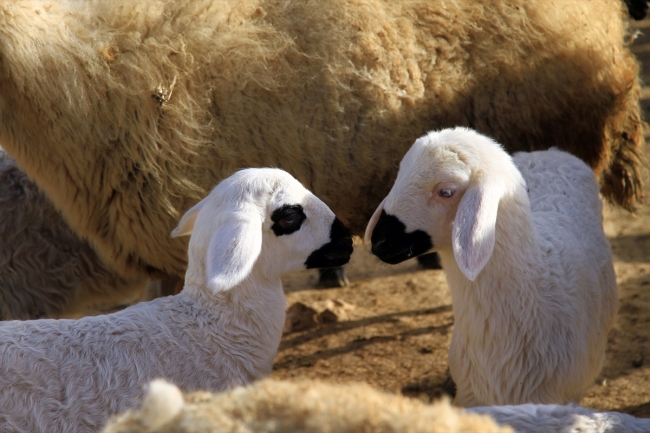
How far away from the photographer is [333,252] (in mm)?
3477

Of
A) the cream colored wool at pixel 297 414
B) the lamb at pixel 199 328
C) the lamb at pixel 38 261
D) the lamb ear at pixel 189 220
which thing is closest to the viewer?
the cream colored wool at pixel 297 414

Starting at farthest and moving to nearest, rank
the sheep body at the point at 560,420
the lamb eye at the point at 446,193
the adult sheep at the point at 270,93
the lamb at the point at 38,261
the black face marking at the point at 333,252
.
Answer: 1. the lamb at the point at 38,261
2. the adult sheep at the point at 270,93
3. the black face marking at the point at 333,252
4. the lamb eye at the point at 446,193
5. the sheep body at the point at 560,420

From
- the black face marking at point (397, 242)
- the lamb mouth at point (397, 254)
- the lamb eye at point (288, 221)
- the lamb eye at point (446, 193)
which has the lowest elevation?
the lamb mouth at point (397, 254)

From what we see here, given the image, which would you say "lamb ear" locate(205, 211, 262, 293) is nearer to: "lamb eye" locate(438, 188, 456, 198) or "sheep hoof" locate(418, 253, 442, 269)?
"lamb eye" locate(438, 188, 456, 198)

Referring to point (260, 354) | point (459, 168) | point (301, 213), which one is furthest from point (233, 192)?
point (459, 168)

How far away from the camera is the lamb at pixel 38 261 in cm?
480

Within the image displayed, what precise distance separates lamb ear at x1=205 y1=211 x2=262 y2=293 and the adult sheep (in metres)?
1.27

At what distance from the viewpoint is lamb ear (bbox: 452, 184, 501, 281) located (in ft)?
9.85

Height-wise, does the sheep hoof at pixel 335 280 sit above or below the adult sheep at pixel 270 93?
below

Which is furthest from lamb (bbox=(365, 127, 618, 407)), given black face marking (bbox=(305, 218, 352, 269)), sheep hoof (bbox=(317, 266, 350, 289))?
sheep hoof (bbox=(317, 266, 350, 289))

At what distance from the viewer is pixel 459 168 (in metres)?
3.26

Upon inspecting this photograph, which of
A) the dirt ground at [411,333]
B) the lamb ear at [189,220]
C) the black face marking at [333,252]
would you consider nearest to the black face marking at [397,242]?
the black face marking at [333,252]

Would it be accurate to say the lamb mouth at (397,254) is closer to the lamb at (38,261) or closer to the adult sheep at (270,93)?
the adult sheep at (270,93)

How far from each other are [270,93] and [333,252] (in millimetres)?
1448
